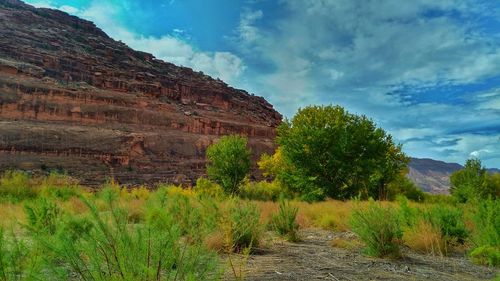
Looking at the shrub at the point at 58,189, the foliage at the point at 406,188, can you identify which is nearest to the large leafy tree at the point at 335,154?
the foliage at the point at 406,188

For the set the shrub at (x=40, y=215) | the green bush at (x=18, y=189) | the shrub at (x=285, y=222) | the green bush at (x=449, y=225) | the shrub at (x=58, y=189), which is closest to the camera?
the shrub at (x=40, y=215)

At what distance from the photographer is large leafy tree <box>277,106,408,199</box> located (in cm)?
2255

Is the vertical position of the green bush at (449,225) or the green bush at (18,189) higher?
the green bush at (449,225)

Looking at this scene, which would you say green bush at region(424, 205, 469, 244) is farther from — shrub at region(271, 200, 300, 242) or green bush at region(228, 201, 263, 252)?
green bush at region(228, 201, 263, 252)

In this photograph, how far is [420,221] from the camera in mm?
6562

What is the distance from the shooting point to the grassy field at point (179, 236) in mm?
2316

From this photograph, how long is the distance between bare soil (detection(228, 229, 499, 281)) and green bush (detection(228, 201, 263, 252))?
10.0 inches

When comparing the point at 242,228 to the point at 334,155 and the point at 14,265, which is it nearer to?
the point at 14,265

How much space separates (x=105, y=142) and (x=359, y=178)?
44950mm

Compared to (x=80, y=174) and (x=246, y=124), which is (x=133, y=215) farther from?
(x=246, y=124)

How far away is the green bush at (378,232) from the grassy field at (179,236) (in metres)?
0.01

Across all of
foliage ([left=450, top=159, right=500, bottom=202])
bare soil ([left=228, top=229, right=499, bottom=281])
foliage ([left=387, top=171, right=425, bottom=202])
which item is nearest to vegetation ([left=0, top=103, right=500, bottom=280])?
bare soil ([left=228, top=229, right=499, bottom=281])

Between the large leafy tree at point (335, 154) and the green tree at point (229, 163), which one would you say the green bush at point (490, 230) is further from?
the green tree at point (229, 163)

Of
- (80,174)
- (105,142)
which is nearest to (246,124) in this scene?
(105,142)
